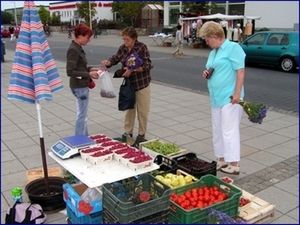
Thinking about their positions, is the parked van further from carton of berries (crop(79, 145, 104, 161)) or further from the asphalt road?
carton of berries (crop(79, 145, 104, 161))

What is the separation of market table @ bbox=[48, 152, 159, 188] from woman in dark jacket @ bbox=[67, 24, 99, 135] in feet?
4.52

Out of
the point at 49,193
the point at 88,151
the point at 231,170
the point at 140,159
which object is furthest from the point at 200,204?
the point at 49,193

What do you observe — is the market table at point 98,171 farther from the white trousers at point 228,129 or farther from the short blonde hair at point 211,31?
the short blonde hair at point 211,31

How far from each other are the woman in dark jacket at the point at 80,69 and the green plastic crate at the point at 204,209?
84.4 inches

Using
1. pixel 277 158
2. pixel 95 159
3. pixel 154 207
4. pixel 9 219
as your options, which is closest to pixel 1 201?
pixel 9 219

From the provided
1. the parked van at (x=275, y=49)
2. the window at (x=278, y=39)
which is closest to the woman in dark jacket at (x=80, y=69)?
the parked van at (x=275, y=49)

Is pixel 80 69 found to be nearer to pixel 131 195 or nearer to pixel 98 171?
pixel 98 171

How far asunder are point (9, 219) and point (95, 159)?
0.97 metres

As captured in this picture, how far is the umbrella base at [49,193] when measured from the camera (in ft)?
12.6

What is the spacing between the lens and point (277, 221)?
12.2 feet

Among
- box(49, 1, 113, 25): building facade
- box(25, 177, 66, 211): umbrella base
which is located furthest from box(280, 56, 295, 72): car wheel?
box(49, 1, 113, 25): building facade

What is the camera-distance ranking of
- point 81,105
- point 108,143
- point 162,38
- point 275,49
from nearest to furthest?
point 108,143, point 81,105, point 275,49, point 162,38

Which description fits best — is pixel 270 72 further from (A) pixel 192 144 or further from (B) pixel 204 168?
(B) pixel 204 168

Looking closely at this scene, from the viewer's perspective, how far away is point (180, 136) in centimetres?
631
